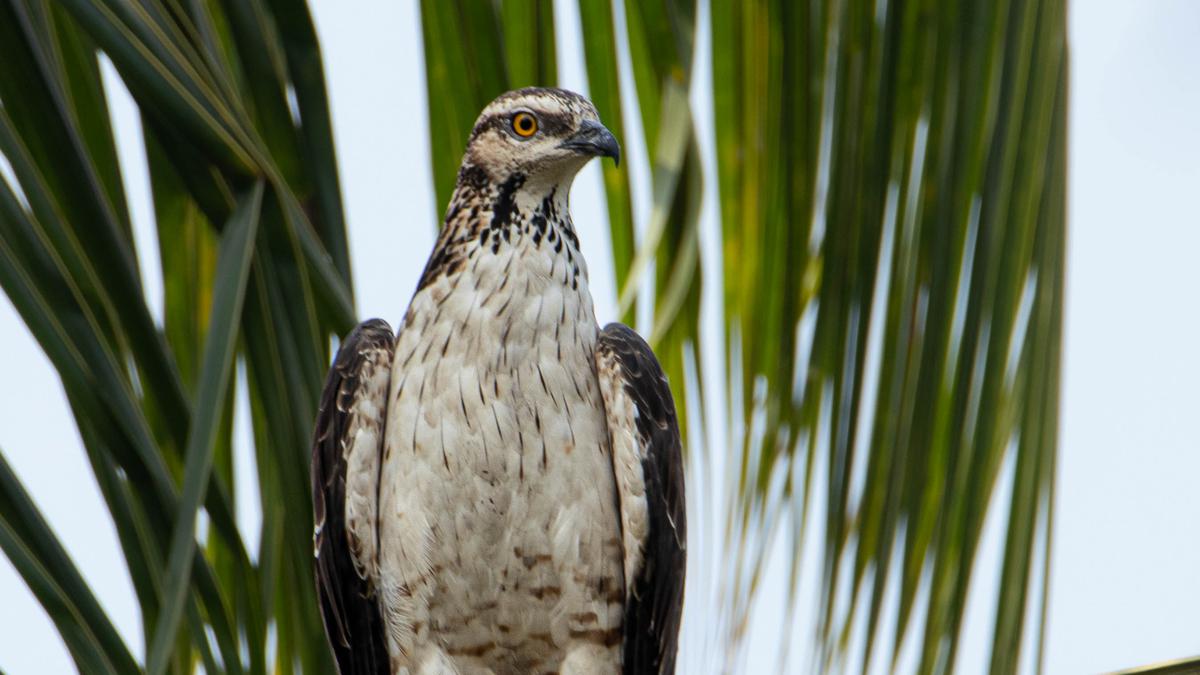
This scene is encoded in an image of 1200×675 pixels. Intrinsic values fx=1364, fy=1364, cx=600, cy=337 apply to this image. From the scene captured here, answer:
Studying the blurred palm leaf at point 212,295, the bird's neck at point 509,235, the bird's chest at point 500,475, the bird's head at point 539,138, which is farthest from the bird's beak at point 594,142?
the blurred palm leaf at point 212,295

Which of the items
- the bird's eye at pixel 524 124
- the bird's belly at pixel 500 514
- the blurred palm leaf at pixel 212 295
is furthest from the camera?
the bird's eye at pixel 524 124

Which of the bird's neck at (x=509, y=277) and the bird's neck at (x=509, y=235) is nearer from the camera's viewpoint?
the bird's neck at (x=509, y=277)

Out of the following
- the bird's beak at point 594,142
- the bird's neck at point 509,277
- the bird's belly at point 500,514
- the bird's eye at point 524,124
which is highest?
the bird's eye at point 524,124

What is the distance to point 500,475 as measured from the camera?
3.02 m

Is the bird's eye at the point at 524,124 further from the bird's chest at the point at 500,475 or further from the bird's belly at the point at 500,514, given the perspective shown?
the bird's belly at the point at 500,514

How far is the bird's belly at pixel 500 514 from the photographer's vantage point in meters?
3.02

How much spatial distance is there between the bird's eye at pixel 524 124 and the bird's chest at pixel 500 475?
37 centimetres

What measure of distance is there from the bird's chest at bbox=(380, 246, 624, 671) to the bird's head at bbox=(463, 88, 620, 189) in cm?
32

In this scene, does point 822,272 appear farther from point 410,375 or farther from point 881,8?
point 410,375

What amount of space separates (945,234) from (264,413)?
57.3 inches

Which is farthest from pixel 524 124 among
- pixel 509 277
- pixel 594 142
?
pixel 509 277

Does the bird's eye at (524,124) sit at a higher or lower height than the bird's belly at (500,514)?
higher

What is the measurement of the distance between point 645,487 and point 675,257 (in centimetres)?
55

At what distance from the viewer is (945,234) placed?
281cm
